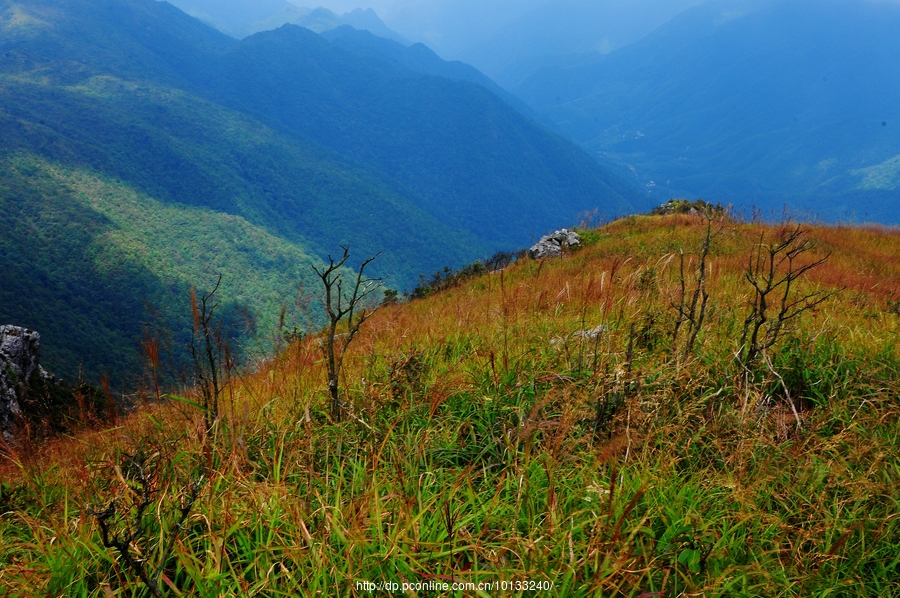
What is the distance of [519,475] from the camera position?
7.49ft

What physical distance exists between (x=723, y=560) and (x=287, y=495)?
6.01 feet

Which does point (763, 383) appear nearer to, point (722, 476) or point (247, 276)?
point (722, 476)

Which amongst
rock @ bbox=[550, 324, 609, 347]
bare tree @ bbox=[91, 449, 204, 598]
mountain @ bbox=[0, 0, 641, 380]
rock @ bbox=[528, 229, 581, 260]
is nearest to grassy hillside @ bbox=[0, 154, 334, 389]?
mountain @ bbox=[0, 0, 641, 380]

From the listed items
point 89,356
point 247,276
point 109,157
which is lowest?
point 89,356

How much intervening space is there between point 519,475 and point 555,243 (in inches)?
523

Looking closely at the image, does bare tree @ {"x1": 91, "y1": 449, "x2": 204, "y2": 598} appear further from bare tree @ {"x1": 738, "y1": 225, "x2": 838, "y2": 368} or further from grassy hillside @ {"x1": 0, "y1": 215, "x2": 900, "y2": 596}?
bare tree @ {"x1": 738, "y1": 225, "x2": 838, "y2": 368}

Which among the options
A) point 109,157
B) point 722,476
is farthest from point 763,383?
point 109,157

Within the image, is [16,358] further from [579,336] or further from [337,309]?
[579,336]

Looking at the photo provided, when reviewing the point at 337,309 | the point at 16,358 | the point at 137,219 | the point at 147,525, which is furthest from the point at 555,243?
the point at 137,219

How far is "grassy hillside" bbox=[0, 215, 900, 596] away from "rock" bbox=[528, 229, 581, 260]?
9.84 m

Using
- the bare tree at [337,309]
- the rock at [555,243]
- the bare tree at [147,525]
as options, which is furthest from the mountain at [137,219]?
the rock at [555,243]

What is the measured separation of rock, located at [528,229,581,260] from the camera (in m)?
14.0

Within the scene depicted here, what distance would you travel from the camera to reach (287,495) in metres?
2.08

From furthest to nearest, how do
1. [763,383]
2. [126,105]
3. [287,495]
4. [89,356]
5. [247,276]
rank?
[126,105]
[247,276]
[89,356]
[763,383]
[287,495]
